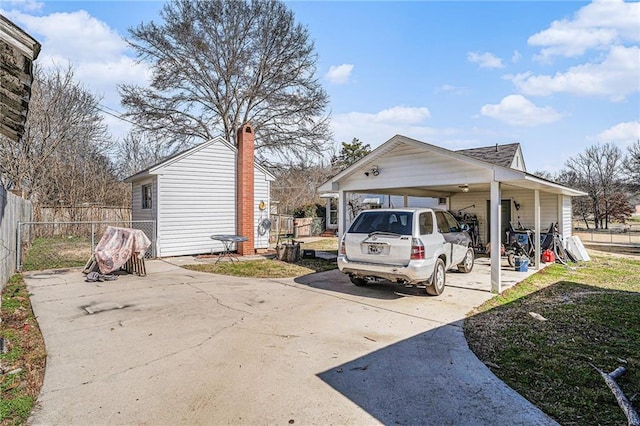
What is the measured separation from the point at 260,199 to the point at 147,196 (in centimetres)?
428

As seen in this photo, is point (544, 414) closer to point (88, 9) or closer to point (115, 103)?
point (88, 9)

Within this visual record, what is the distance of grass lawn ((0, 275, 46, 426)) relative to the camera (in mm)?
2818

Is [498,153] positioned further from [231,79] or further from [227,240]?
[231,79]

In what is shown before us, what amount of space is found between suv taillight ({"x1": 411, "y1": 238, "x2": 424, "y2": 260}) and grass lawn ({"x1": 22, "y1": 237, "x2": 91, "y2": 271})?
9672 millimetres

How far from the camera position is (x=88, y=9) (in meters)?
11.4

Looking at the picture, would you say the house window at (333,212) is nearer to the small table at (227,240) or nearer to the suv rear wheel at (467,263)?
the small table at (227,240)

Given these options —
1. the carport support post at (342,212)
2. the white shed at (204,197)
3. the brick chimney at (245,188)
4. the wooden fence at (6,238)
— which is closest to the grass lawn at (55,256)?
the wooden fence at (6,238)

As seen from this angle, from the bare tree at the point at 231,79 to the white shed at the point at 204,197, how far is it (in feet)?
25.3

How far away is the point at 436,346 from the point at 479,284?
13.8 ft

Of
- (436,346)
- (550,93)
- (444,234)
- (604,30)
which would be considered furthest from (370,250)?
(550,93)

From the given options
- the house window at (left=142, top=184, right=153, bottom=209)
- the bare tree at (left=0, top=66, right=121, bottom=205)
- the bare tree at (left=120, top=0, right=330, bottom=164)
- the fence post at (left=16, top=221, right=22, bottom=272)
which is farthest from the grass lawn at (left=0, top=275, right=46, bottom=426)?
the bare tree at (left=120, top=0, right=330, bottom=164)

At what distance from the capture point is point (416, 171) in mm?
8492

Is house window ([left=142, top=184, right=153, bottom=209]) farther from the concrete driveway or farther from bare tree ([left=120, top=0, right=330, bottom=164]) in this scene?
bare tree ([left=120, top=0, right=330, bottom=164])

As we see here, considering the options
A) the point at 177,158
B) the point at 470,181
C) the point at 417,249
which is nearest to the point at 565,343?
the point at 417,249
